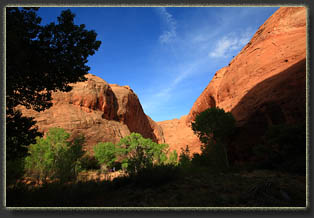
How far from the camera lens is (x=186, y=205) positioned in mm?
2678

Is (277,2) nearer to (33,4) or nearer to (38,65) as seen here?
(33,4)

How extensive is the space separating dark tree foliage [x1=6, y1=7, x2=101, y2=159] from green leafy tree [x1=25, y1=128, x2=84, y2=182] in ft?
2.86

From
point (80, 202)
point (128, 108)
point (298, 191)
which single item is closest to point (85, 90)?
point (128, 108)

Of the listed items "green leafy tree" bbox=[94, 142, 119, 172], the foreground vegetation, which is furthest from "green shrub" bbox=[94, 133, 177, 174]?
the foreground vegetation

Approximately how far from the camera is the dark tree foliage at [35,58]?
3387mm

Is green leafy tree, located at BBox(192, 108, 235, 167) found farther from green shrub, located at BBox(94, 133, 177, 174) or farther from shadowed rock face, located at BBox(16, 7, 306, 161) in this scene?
green shrub, located at BBox(94, 133, 177, 174)

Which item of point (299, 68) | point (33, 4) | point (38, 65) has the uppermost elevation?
point (299, 68)

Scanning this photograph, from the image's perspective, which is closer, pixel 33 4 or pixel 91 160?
pixel 33 4

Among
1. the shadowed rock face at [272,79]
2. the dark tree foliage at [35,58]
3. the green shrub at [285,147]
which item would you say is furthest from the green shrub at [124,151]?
the dark tree foliage at [35,58]

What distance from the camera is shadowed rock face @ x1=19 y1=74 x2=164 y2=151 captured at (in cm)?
2375

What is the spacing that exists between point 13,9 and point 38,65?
1.51 metres

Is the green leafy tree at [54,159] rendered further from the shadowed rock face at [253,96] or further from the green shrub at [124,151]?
the shadowed rock face at [253,96]

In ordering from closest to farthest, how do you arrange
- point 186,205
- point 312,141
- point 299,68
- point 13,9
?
point 186,205, point 312,141, point 13,9, point 299,68

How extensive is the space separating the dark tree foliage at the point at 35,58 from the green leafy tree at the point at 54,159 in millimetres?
871
